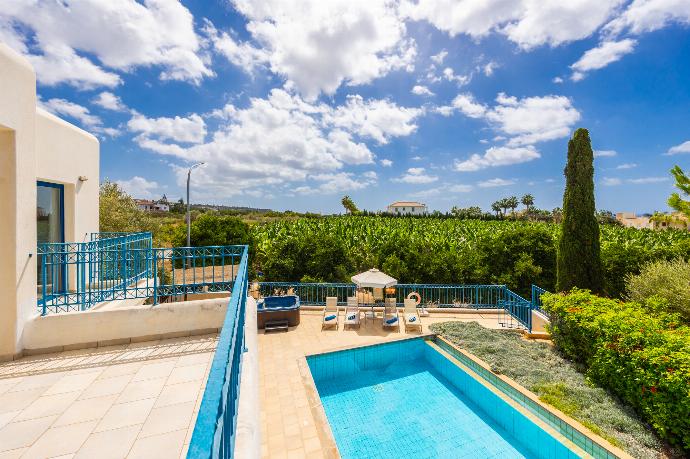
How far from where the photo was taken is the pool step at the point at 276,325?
11312 mm

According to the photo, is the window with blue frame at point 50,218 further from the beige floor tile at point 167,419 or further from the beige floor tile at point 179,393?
the beige floor tile at point 167,419

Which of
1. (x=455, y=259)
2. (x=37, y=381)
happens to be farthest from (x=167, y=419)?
(x=455, y=259)

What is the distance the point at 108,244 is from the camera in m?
7.76

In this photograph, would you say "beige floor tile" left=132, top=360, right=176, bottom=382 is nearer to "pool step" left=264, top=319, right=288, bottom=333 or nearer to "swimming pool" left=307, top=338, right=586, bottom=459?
"swimming pool" left=307, top=338, right=586, bottom=459

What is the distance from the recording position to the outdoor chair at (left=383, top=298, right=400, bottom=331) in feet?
39.2

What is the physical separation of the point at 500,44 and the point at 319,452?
56.9 ft

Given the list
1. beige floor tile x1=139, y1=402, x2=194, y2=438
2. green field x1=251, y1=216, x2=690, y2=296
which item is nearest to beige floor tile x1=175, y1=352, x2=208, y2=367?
beige floor tile x1=139, y1=402, x2=194, y2=438

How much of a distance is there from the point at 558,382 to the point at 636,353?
1.83 metres

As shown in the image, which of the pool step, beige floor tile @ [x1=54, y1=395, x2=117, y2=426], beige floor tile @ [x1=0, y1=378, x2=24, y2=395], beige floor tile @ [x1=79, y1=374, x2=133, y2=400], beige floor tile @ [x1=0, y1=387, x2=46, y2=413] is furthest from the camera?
the pool step

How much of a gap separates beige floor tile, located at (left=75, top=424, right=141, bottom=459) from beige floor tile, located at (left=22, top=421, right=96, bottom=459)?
0.31 feet

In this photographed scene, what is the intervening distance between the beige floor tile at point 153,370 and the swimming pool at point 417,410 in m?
3.86

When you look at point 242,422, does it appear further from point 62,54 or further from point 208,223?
point 208,223

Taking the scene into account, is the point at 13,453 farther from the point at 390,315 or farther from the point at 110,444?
the point at 390,315

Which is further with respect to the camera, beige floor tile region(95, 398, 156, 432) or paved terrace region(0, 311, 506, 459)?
beige floor tile region(95, 398, 156, 432)
